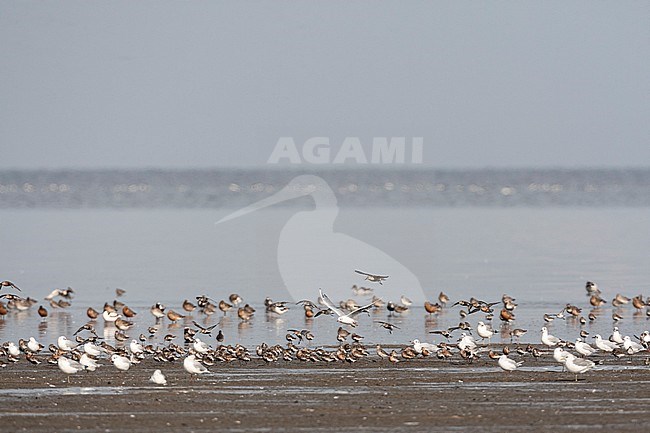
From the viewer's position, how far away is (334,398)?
11.4 metres

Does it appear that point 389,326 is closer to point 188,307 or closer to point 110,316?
point 188,307

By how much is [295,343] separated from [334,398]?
16.9 ft

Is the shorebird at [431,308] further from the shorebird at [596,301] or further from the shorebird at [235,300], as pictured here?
the shorebird at [235,300]

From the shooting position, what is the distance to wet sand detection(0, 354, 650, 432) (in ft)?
33.0

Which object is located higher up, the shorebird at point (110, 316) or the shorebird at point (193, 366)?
the shorebird at point (193, 366)

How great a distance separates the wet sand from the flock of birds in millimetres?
143

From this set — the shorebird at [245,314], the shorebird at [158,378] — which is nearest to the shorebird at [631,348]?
the shorebird at [158,378]

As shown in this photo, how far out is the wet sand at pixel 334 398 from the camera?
33.0ft

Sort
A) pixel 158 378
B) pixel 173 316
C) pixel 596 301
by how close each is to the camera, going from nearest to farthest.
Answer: pixel 158 378 → pixel 173 316 → pixel 596 301


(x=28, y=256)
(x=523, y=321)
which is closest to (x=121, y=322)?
(x=523, y=321)

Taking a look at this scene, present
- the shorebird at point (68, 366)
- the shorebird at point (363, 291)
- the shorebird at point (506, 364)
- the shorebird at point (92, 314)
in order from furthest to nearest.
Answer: the shorebird at point (363, 291) → the shorebird at point (92, 314) → the shorebird at point (506, 364) → the shorebird at point (68, 366)

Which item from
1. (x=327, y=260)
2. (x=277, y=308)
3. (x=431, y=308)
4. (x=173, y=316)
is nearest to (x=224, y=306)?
(x=277, y=308)

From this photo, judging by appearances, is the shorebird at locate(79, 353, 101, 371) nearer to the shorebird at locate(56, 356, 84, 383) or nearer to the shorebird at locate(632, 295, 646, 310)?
the shorebird at locate(56, 356, 84, 383)

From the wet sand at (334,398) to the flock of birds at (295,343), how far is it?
143mm
